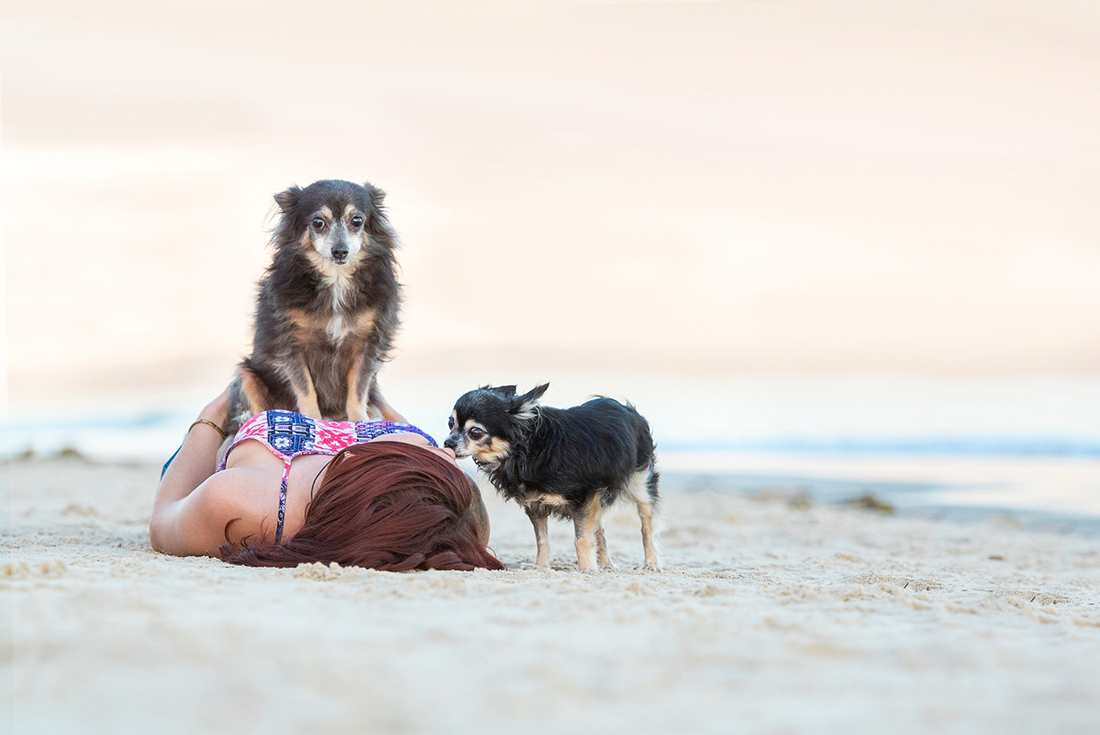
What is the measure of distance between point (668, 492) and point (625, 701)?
8.86m

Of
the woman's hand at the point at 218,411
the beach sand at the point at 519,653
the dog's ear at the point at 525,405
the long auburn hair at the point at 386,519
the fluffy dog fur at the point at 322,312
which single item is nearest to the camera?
the beach sand at the point at 519,653

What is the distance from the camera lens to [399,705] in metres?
1.56

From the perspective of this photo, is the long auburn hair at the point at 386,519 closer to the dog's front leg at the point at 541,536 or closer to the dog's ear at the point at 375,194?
the dog's front leg at the point at 541,536

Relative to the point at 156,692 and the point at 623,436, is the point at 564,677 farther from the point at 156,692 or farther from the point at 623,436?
the point at 623,436

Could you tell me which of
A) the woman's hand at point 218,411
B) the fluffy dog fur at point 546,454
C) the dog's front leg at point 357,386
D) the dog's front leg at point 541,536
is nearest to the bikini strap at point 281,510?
the fluffy dog fur at point 546,454

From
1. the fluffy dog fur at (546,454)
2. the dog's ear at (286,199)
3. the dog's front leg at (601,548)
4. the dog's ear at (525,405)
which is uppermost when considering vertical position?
the dog's ear at (286,199)

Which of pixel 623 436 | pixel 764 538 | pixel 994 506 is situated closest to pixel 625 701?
pixel 623 436

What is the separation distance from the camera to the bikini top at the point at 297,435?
138 inches

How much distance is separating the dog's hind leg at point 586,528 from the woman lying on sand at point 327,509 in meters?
0.58

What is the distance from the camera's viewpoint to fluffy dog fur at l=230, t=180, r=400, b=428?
4625mm

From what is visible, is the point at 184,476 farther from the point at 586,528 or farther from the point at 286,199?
the point at 586,528

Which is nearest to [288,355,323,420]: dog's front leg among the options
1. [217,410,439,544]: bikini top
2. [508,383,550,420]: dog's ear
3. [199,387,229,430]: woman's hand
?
[199,387,229,430]: woman's hand

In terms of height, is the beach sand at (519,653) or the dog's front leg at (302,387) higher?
the dog's front leg at (302,387)

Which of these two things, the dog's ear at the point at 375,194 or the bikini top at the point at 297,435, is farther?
the dog's ear at the point at 375,194
